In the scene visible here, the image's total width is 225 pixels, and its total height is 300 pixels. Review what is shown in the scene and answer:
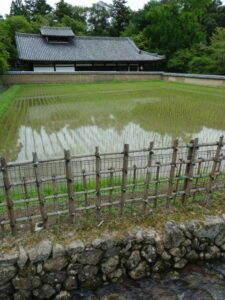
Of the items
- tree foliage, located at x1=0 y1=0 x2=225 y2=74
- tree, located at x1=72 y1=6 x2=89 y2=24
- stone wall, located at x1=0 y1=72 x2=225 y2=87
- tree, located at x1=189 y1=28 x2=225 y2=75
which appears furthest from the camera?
tree, located at x1=72 y1=6 x2=89 y2=24

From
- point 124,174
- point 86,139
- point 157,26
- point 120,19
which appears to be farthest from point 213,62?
point 120,19

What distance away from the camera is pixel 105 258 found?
2564mm

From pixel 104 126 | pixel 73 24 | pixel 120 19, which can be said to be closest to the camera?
pixel 104 126

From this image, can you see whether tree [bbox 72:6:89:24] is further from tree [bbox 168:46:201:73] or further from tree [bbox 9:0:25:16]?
tree [bbox 168:46:201:73]

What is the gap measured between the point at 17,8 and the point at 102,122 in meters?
39.9

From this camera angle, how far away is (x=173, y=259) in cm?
275

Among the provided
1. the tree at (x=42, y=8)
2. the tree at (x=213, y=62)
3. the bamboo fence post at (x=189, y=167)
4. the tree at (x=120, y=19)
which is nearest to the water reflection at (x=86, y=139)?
the bamboo fence post at (x=189, y=167)

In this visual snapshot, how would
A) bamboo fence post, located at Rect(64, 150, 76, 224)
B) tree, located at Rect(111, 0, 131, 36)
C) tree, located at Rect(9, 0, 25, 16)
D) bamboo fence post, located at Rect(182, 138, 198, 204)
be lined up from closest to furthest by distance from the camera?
bamboo fence post, located at Rect(64, 150, 76, 224), bamboo fence post, located at Rect(182, 138, 198, 204), tree, located at Rect(9, 0, 25, 16), tree, located at Rect(111, 0, 131, 36)

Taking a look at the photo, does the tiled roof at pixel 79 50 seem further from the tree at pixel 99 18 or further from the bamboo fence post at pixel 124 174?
the bamboo fence post at pixel 124 174

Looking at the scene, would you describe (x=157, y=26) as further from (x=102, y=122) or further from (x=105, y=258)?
(x=105, y=258)

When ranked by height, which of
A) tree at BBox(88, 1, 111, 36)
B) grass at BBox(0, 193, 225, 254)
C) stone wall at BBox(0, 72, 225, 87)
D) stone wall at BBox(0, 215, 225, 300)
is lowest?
stone wall at BBox(0, 215, 225, 300)

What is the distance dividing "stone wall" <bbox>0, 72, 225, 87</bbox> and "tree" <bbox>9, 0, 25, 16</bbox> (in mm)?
26023

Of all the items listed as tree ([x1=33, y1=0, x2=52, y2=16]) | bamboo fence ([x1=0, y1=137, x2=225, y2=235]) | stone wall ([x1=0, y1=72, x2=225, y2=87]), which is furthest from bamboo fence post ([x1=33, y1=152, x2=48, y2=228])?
tree ([x1=33, y1=0, x2=52, y2=16])

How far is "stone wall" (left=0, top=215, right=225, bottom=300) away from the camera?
2.35 m
